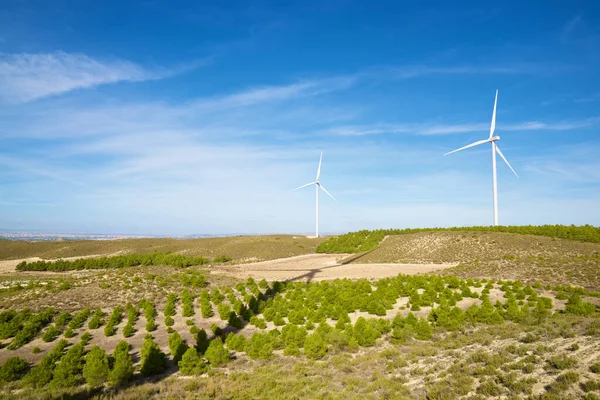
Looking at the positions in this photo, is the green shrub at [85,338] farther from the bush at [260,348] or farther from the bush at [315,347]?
the bush at [315,347]

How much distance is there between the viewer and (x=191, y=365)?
1636cm

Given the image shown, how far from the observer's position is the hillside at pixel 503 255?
35.1 m

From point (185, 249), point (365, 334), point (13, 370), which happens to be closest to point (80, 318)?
point (13, 370)

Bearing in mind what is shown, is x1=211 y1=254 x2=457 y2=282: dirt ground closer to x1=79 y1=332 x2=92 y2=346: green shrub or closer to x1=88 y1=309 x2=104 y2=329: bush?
x1=88 y1=309 x2=104 y2=329: bush

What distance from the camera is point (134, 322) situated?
1011 inches

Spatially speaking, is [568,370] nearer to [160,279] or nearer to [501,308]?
[501,308]

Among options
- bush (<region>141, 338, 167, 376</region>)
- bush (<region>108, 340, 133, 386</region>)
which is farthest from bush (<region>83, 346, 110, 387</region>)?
bush (<region>141, 338, 167, 376</region>)

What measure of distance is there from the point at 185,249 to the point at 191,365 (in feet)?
224

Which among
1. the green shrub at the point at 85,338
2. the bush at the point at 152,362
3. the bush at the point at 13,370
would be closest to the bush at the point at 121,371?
the bush at the point at 152,362

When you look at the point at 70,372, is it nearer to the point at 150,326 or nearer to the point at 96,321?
the point at 150,326

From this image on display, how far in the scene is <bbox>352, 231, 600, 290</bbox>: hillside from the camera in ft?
115

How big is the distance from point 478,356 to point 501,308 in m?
10.7

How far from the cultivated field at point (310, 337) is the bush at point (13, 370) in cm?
7

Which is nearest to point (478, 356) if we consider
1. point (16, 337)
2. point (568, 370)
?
point (568, 370)
